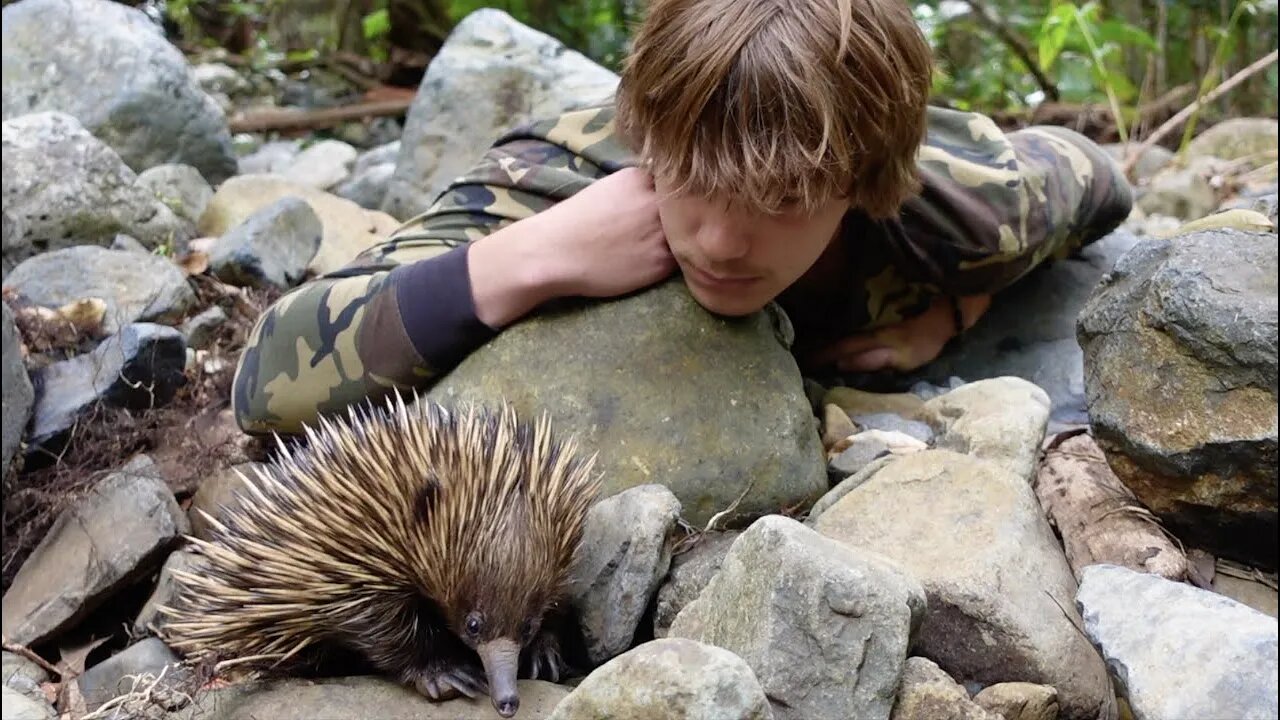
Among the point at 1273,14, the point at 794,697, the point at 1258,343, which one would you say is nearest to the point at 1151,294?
the point at 1258,343

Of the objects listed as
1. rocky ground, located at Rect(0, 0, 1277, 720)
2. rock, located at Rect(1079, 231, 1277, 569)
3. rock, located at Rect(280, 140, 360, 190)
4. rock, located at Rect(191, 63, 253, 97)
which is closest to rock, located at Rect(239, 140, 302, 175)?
rock, located at Rect(280, 140, 360, 190)

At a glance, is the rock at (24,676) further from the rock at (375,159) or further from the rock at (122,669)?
the rock at (375,159)

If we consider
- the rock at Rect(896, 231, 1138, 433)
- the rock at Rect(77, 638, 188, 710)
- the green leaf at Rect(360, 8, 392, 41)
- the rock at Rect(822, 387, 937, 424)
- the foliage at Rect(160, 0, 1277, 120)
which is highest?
the rock at Rect(77, 638, 188, 710)

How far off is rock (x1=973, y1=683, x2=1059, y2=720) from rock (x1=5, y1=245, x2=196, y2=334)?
8.08 feet

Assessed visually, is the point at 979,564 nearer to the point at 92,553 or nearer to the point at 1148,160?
the point at 92,553

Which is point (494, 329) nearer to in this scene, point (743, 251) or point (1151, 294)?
point (743, 251)

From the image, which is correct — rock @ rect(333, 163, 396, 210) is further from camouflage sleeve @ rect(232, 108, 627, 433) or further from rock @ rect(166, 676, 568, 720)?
rock @ rect(166, 676, 568, 720)

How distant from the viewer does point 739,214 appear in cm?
190

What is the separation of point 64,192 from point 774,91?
280 centimetres

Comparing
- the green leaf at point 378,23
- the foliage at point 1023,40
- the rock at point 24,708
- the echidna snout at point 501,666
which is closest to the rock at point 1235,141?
the foliage at point 1023,40

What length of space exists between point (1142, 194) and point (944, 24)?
10.5ft

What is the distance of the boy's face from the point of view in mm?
1935

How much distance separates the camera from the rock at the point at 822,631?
1399 millimetres

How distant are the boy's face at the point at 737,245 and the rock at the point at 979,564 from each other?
400 millimetres
